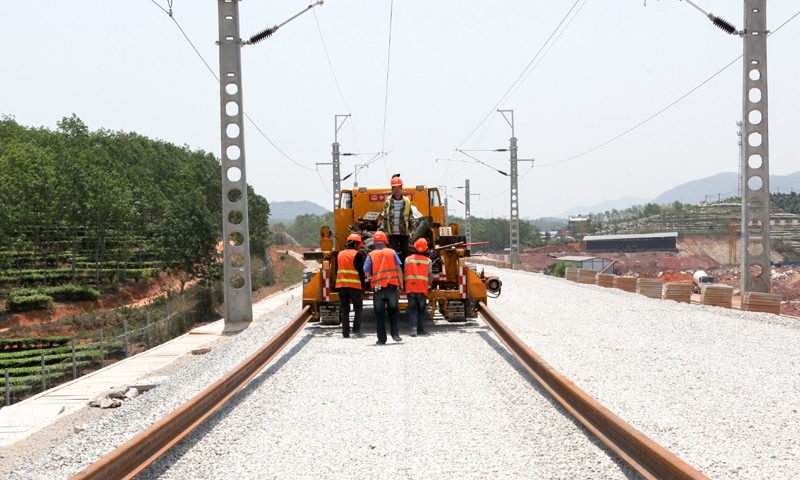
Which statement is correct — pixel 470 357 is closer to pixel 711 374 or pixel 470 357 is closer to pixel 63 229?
pixel 711 374

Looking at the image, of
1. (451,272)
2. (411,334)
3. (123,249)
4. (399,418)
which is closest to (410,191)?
(451,272)

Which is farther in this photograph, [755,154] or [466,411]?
[755,154]

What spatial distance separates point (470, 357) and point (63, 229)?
6192 centimetres

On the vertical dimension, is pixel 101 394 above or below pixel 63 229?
below

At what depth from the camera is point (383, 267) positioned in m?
12.2

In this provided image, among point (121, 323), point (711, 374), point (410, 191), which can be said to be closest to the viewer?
point (711, 374)

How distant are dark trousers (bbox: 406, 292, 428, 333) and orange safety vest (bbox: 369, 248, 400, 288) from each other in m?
0.82

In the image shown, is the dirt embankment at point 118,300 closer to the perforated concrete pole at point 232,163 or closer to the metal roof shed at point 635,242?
the perforated concrete pole at point 232,163

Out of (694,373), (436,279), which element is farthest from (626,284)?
(694,373)

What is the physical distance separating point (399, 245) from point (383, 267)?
1.80 m

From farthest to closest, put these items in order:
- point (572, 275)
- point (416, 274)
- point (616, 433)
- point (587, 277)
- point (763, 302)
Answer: point (572, 275)
point (587, 277)
point (763, 302)
point (416, 274)
point (616, 433)

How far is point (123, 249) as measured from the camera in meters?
62.1

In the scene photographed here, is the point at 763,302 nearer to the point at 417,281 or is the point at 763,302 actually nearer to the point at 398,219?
the point at 417,281

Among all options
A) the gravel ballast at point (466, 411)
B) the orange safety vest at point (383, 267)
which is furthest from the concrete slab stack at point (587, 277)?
the orange safety vest at point (383, 267)
